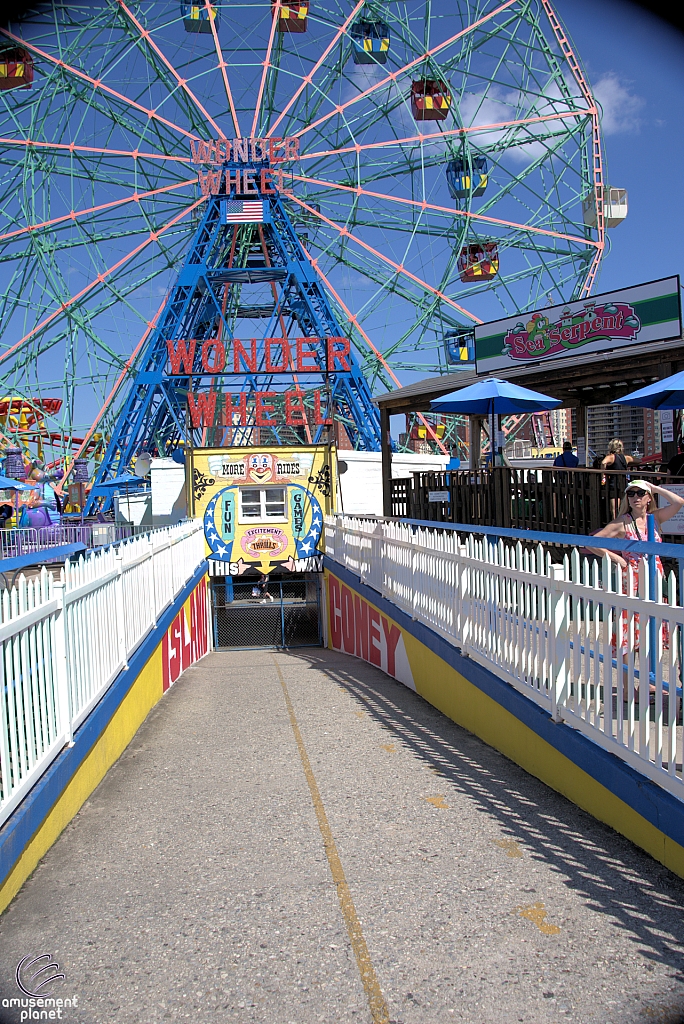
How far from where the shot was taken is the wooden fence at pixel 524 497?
10242 mm

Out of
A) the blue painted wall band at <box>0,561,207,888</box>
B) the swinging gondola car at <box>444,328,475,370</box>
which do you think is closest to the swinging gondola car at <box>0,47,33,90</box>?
the swinging gondola car at <box>444,328,475,370</box>

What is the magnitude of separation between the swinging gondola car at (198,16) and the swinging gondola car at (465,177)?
10.1m

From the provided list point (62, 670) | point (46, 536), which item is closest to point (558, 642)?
point (62, 670)

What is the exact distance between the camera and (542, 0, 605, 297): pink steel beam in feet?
104

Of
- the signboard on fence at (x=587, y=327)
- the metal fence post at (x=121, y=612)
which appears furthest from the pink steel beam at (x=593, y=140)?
the metal fence post at (x=121, y=612)

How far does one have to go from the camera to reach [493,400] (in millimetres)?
14297

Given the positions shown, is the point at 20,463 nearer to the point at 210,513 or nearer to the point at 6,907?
the point at 210,513

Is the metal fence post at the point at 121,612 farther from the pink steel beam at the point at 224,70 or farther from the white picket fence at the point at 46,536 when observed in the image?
the pink steel beam at the point at 224,70

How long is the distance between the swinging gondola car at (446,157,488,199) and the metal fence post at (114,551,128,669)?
3018 centimetres

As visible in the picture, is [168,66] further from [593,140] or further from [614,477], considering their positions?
[614,477]

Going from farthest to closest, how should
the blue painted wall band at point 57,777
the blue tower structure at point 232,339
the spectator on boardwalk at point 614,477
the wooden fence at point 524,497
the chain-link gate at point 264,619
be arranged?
the blue tower structure at point 232,339 < the chain-link gate at point 264,619 < the wooden fence at point 524,497 < the spectator on boardwalk at point 614,477 < the blue painted wall band at point 57,777

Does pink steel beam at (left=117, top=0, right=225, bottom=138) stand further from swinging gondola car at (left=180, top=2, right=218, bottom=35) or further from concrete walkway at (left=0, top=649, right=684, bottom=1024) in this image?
concrete walkway at (left=0, top=649, right=684, bottom=1024)

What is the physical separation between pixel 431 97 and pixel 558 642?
32566mm

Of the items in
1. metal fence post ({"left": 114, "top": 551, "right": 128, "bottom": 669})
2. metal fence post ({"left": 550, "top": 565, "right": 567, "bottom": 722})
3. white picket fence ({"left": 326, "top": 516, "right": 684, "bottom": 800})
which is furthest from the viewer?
metal fence post ({"left": 114, "top": 551, "right": 128, "bottom": 669})
